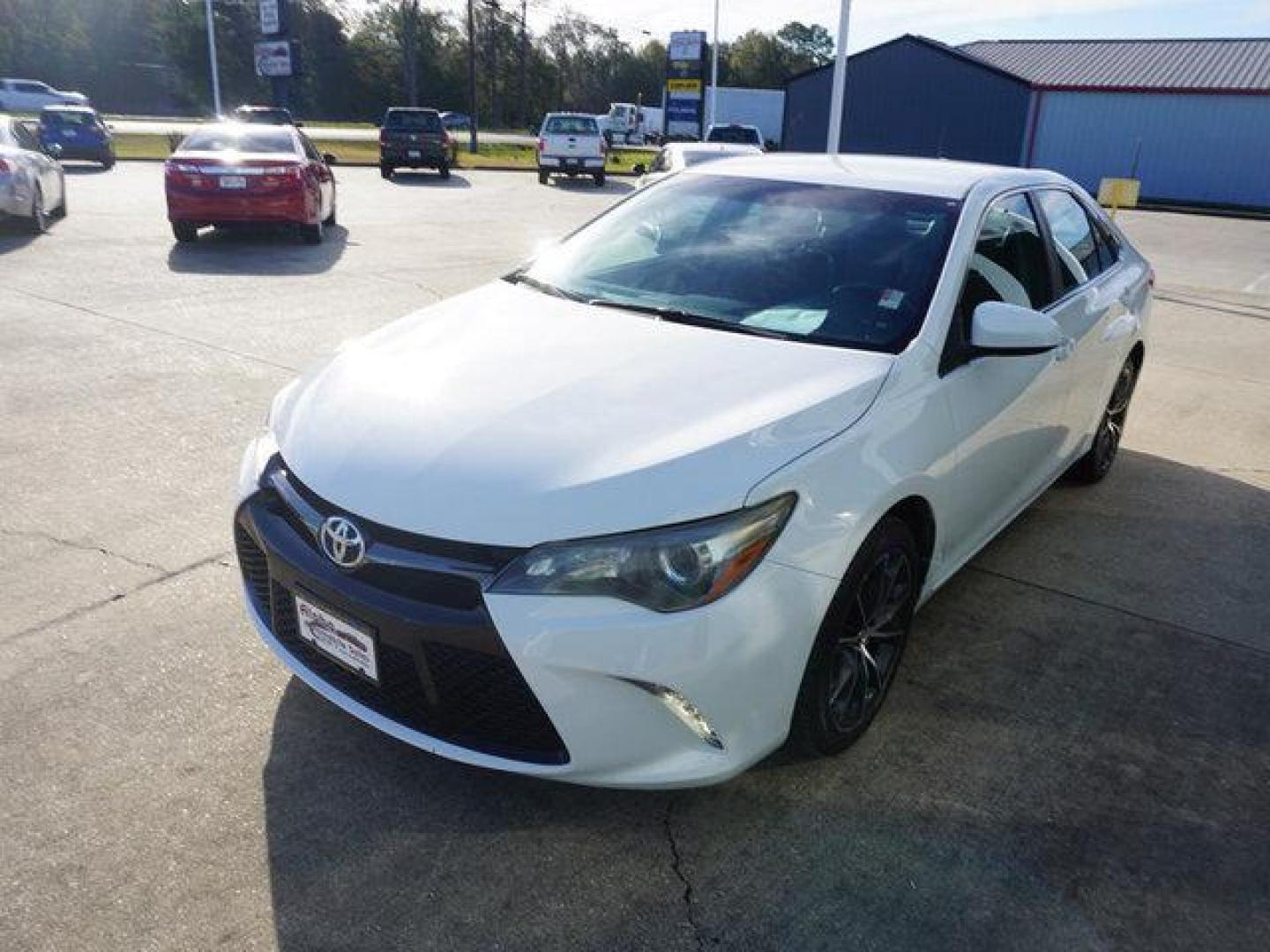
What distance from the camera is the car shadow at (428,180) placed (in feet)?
80.0

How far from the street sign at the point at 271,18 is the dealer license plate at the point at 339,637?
4479 cm

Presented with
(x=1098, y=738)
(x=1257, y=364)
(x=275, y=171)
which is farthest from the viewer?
(x=275, y=171)

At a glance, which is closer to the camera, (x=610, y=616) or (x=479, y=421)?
(x=610, y=616)

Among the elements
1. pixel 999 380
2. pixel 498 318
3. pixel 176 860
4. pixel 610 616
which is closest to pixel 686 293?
pixel 498 318

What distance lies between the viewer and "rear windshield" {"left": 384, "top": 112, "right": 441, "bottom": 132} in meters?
26.0

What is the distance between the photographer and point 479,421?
2615 millimetres

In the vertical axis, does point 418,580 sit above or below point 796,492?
below

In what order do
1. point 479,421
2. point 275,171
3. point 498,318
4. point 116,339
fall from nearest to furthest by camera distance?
point 479,421 < point 498,318 < point 116,339 < point 275,171

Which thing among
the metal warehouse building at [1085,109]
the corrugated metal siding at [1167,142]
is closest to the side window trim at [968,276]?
the corrugated metal siding at [1167,142]

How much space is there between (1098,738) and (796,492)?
1.46 m

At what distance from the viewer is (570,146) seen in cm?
2673

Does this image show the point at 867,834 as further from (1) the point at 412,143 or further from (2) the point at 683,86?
(2) the point at 683,86

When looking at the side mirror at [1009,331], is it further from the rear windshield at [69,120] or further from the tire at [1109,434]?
the rear windshield at [69,120]

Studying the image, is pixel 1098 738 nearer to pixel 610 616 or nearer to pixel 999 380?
pixel 999 380
